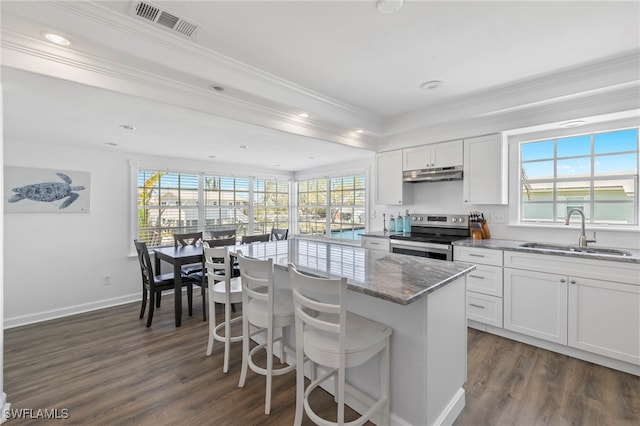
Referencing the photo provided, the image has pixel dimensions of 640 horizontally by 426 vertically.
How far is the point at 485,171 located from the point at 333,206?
3059 millimetres

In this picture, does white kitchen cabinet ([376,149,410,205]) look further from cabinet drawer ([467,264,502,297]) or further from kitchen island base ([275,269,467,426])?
kitchen island base ([275,269,467,426])

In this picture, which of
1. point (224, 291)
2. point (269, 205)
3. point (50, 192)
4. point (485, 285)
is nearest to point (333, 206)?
point (269, 205)

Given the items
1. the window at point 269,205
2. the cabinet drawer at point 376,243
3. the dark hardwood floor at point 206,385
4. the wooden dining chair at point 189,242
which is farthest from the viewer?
the window at point 269,205

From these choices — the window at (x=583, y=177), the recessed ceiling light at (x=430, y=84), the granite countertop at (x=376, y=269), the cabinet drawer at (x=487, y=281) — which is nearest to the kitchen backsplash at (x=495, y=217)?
the window at (x=583, y=177)

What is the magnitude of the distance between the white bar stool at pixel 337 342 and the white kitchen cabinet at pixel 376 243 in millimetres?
2263

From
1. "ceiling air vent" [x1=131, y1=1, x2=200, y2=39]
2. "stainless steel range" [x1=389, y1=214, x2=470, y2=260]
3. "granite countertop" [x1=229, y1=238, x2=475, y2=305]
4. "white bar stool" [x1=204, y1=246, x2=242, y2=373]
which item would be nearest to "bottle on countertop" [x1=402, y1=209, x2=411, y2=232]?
"stainless steel range" [x1=389, y1=214, x2=470, y2=260]

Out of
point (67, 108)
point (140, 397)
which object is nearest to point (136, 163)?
point (67, 108)

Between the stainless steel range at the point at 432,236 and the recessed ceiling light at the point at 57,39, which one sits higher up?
the recessed ceiling light at the point at 57,39

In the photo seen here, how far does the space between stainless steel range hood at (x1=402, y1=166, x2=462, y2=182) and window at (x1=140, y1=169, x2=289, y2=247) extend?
11.0 ft

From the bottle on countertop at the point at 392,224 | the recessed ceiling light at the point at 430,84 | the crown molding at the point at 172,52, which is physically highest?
the recessed ceiling light at the point at 430,84

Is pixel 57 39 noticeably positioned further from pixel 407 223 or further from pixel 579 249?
pixel 579 249

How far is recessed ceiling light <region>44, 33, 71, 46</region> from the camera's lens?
172 cm

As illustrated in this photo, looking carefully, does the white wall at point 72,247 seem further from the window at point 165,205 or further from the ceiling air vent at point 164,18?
the ceiling air vent at point 164,18

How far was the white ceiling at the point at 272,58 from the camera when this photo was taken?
1.76 meters
